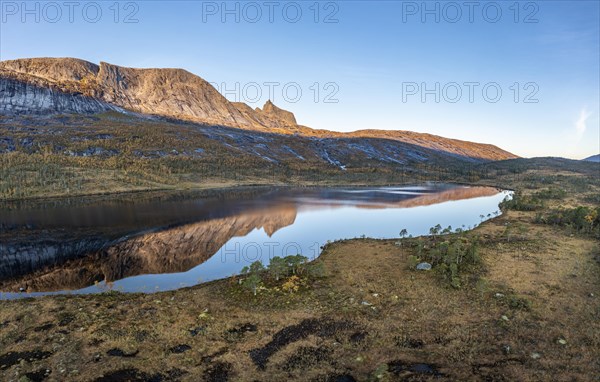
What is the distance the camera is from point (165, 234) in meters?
30.0

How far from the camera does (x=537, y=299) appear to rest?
1482 cm

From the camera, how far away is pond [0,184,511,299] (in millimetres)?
19547

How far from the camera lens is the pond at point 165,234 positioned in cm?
1955

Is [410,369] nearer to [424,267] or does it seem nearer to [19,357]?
[424,267]

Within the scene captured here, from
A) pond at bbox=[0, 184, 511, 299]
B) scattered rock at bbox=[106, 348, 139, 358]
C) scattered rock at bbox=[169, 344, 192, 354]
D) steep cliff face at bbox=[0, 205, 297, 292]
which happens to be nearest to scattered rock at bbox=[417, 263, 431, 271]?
pond at bbox=[0, 184, 511, 299]

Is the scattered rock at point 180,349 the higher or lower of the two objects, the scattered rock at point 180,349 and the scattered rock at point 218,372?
the higher

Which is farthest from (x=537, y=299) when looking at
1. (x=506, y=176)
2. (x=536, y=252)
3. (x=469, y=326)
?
(x=506, y=176)

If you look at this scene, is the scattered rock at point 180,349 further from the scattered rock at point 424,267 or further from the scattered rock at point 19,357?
the scattered rock at point 424,267

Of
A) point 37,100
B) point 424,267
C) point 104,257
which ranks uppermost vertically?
A: point 37,100

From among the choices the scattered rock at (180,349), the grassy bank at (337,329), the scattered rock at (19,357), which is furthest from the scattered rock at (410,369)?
the scattered rock at (19,357)

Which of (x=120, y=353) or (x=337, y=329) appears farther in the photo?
(x=337, y=329)

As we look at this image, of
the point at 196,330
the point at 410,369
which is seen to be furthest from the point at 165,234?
the point at 410,369

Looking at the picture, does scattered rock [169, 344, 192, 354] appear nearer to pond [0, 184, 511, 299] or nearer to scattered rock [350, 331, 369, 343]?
scattered rock [350, 331, 369, 343]

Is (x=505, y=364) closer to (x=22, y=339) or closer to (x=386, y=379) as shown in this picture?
(x=386, y=379)
